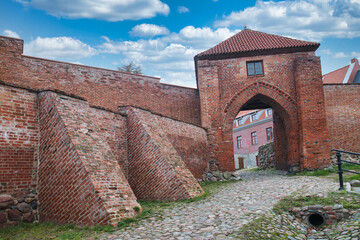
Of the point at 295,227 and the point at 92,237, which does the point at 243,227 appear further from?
the point at 92,237

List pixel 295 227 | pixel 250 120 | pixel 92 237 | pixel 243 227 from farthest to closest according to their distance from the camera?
1. pixel 250 120
2. pixel 295 227
3. pixel 243 227
4. pixel 92 237

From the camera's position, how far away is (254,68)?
16438 mm

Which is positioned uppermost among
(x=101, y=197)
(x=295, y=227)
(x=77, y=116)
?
(x=77, y=116)

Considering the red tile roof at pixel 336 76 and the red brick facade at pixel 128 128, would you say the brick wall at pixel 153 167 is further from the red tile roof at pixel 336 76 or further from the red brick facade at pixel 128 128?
the red tile roof at pixel 336 76

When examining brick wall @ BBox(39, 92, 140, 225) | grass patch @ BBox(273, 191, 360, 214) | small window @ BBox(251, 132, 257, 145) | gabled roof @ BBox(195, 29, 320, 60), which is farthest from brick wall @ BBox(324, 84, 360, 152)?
small window @ BBox(251, 132, 257, 145)

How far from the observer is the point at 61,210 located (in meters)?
5.88

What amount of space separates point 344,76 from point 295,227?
2800 cm

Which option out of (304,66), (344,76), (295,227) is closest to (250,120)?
(344,76)

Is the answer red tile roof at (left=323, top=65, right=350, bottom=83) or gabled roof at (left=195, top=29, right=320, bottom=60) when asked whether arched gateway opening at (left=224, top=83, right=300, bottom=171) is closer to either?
gabled roof at (left=195, top=29, right=320, bottom=60)

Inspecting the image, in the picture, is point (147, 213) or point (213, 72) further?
point (213, 72)

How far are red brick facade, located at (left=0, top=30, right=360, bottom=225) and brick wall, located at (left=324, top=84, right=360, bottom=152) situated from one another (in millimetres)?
61

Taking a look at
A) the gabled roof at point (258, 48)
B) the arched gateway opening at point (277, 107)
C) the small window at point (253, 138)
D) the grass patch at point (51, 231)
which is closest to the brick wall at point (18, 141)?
the grass patch at point (51, 231)

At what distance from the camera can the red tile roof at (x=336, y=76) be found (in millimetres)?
30094

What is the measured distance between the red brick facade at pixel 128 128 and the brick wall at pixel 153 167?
29 mm
